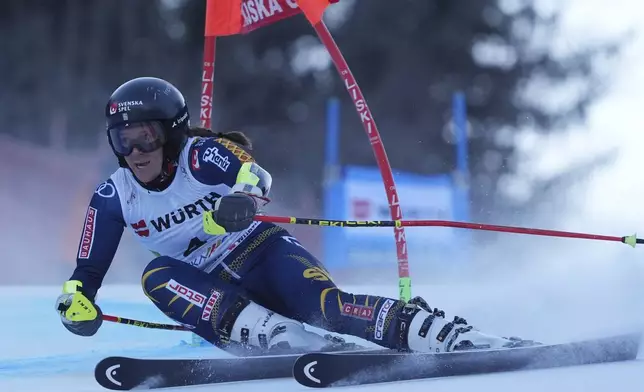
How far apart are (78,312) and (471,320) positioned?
1.90 m

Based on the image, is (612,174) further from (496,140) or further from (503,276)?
(496,140)

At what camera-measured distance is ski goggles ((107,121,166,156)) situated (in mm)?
3209

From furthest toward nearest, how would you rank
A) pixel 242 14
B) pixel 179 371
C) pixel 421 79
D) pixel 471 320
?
1. pixel 421 79
2. pixel 242 14
3. pixel 471 320
4. pixel 179 371

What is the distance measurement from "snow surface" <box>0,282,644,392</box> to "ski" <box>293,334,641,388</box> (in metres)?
0.07

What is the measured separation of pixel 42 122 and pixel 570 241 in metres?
7.42

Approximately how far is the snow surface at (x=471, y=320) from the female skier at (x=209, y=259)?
0.29 meters

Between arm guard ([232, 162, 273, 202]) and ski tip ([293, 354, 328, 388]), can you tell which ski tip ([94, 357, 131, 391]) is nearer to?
ski tip ([293, 354, 328, 388])

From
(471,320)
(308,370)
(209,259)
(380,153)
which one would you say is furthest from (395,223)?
(471,320)

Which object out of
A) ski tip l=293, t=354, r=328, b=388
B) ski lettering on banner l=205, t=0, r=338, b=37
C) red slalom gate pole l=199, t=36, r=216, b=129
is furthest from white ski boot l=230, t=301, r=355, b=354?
ski lettering on banner l=205, t=0, r=338, b=37

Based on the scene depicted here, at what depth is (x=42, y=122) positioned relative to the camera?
12.1 meters

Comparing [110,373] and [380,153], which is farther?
[380,153]

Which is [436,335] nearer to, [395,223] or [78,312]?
[395,223]

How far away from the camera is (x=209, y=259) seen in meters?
3.51

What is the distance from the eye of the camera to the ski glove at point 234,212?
2.96 m
